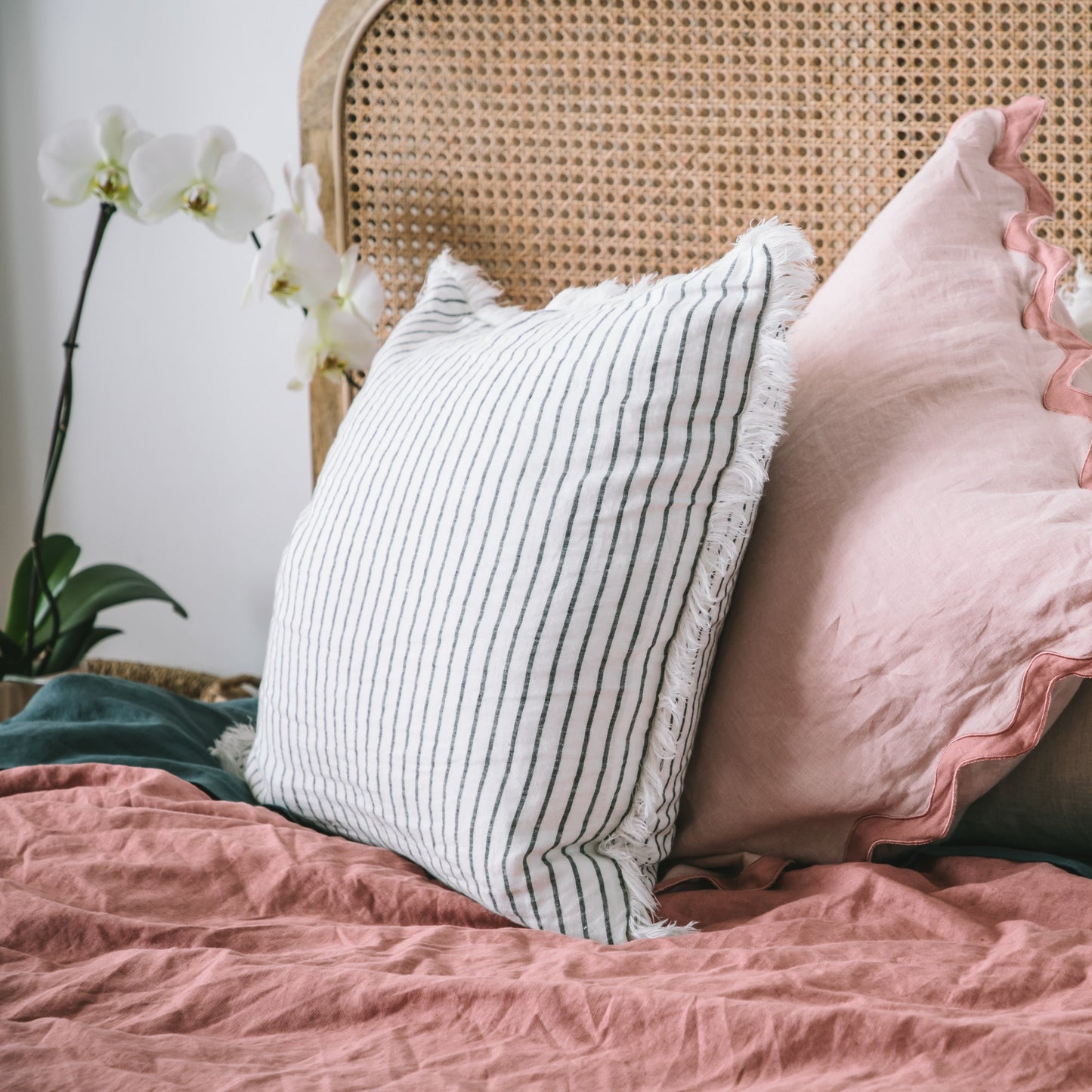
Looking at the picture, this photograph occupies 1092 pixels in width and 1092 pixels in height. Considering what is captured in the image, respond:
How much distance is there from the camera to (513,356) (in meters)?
0.69

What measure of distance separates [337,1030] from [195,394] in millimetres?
1317

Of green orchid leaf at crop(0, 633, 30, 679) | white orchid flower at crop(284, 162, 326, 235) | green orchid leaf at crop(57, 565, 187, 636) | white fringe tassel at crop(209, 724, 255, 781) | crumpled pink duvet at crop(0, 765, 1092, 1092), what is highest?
white orchid flower at crop(284, 162, 326, 235)

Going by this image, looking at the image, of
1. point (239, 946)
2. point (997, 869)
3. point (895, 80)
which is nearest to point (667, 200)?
point (895, 80)

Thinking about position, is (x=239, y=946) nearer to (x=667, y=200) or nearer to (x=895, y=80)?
(x=667, y=200)

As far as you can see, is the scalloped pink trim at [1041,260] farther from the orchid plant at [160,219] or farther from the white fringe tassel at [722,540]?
the orchid plant at [160,219]

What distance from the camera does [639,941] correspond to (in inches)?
22.7

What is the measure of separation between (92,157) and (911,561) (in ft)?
3.31

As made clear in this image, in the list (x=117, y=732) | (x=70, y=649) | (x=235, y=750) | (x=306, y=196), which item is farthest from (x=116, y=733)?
(x=306, y=196)

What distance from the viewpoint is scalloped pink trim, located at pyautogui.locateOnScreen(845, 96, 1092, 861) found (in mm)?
550

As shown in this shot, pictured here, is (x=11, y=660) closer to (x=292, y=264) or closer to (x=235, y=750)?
(x=235, y=750)

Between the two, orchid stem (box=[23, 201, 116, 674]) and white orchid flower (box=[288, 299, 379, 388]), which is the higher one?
white orchid flower (box=[288, 299, 379, 388])

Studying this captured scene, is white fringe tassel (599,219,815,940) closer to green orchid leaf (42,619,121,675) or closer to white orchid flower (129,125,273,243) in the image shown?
white orchid flower (129,125,273,243)

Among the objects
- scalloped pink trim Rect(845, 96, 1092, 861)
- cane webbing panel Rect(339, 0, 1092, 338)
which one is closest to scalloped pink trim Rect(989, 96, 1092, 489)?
scalloped pink trim Rect(845, 96, 1092, 861)

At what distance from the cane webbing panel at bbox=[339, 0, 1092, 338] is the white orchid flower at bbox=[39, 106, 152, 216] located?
287 millimetres
